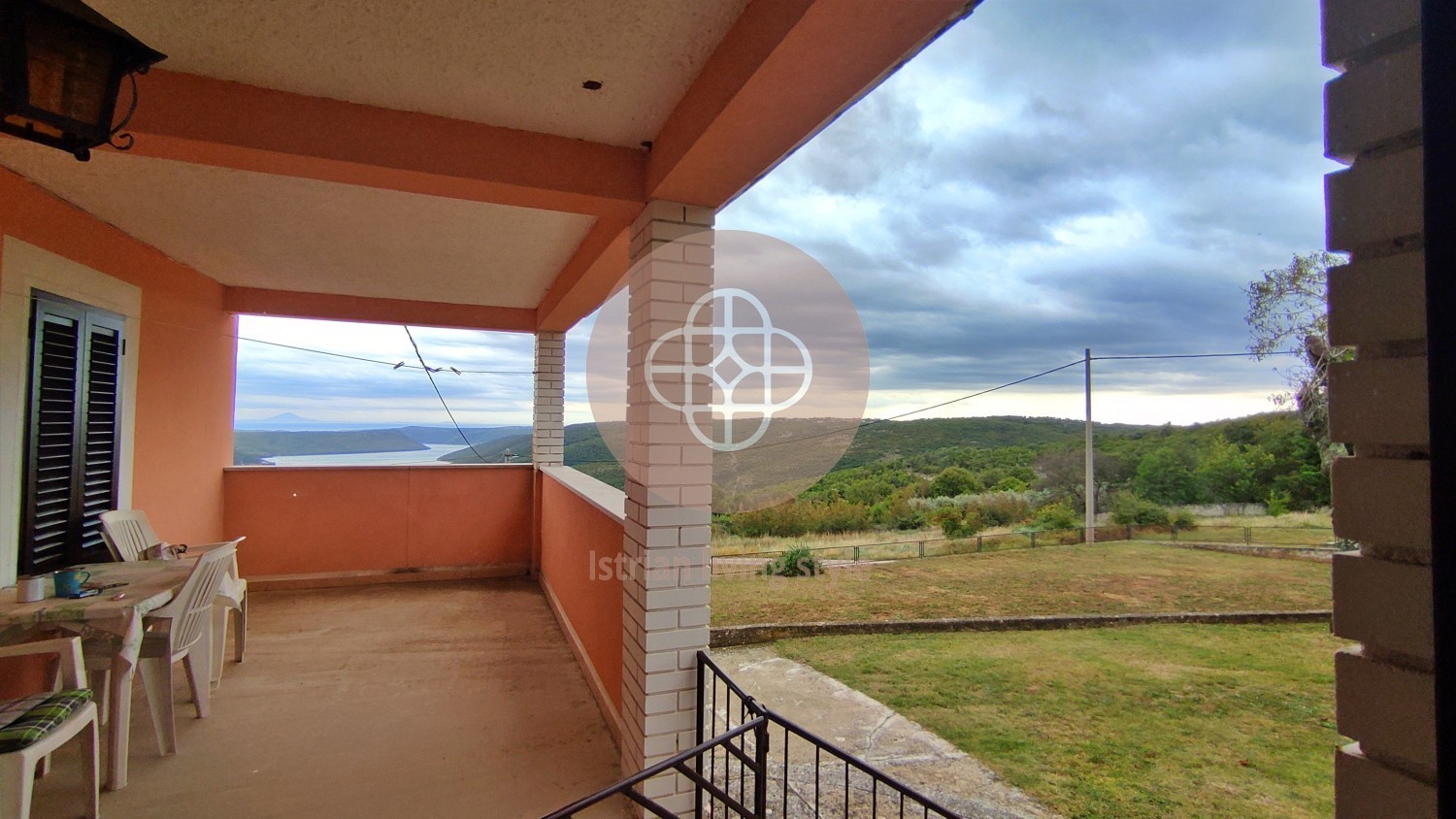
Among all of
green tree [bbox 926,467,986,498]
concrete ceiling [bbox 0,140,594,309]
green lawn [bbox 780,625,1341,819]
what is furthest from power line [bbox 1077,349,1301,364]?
concrete ceiling [bbox 0,140,594,309]

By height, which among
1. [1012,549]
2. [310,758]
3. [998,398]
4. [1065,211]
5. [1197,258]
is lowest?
[1012,549]

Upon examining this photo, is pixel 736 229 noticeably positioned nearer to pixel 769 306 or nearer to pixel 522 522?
pixel 769 306

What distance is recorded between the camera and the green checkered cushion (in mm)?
1827

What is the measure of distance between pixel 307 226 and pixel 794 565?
28.8 ft

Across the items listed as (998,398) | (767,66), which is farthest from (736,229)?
(998,398)

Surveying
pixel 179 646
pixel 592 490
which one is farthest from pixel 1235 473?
pixel 179 646

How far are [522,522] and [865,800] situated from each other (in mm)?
3868

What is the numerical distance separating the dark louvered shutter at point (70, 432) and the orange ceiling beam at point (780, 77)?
323 cm

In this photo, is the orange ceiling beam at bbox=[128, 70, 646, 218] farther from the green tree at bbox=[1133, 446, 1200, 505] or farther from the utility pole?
the utility pole

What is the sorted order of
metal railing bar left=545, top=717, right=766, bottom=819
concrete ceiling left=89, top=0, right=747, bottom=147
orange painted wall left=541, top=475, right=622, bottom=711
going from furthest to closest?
1. orange painted wall left=541, top=475, right=622, bottom=711
2. concrete ceiling left=89, top=0, right=747, bottom=147
3. metal railing bar left=545, top=717, right=766, bottom=819

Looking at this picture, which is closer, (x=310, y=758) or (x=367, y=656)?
(x=310, y=758)

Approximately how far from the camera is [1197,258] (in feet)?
27.8

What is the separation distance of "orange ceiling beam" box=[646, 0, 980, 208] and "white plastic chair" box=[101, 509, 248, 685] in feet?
11.4

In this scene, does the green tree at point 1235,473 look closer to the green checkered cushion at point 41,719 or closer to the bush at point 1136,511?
the bush at point 1136,511
